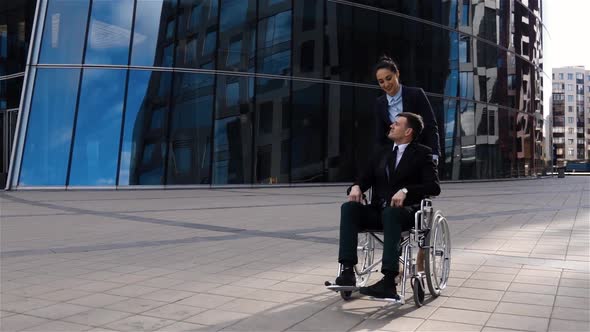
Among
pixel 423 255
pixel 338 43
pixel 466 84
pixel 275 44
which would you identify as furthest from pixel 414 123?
pixel 466 84

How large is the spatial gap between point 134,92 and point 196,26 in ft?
10.6

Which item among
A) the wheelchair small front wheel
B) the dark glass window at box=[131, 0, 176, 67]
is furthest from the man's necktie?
the dark glass window at box=[131, 0, 176, 67]

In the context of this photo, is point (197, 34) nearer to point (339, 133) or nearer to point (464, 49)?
point (339, 133)

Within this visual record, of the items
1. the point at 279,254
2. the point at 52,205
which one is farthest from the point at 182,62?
the point at 279,254

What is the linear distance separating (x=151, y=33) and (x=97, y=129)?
3.67 m

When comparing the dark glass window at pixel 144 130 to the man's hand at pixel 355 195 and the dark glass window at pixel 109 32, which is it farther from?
the man's hand at pixel 355 195

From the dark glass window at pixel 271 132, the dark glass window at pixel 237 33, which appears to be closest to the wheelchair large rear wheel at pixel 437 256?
the dark glass window at pixel 271 132

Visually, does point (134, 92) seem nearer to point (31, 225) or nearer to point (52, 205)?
point (52, 205)

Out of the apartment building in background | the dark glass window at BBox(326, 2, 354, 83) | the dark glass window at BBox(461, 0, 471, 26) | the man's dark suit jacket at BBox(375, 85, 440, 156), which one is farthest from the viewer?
the apartment building in background

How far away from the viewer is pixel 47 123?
1695 cm

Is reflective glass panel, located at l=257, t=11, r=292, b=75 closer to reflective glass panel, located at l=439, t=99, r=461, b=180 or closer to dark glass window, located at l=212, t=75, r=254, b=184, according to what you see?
dark glass window, located at l=212, t=75, r=254, b=184

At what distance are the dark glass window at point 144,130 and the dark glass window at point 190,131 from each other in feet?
1.05

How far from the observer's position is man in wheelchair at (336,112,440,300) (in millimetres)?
3635

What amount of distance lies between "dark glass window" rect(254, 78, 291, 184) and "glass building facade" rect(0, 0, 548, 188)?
37mm
